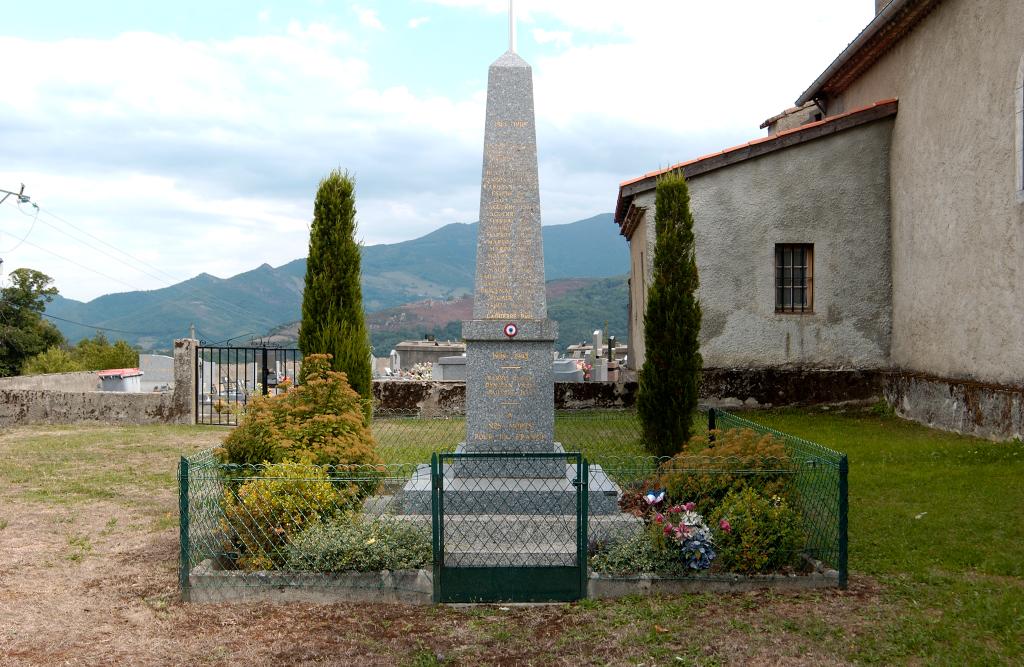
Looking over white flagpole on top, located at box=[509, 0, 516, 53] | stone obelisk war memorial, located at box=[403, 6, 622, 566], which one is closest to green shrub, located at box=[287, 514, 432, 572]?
stone obelisk war memorial, located at box=[403, 6, 622, 566]

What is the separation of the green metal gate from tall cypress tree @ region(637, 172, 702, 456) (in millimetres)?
3097

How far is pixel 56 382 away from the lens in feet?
79.8

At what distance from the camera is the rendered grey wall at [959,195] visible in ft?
37.6

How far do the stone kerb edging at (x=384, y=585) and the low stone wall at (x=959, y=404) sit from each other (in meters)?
6.64

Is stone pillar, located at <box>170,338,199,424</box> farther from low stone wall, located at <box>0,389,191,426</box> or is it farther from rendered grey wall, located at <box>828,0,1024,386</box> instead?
rendered grey wall, located at <box>828,0,1024,386</box>

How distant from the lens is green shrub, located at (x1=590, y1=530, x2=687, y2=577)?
6.17 m

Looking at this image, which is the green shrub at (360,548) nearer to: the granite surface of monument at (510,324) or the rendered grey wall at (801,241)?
the granite surface of monument at (510,324)

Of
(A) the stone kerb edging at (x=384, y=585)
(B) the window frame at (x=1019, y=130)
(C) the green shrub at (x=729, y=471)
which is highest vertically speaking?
(B) the window frame at (x=1019, y=130)

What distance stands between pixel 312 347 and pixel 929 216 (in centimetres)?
1077

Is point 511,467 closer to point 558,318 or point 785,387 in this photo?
point 785,387

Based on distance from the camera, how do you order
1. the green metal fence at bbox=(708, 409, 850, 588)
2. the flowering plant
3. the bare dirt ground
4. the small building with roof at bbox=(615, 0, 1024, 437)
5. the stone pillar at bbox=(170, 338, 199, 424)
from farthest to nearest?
the stone pillar at bbox=(170, 338, 199, 424) → the small building with roof at bbox=(615, 0, 1024, 437) → the green metal fence at bbox=(708, 409, 850, 588) → the flowering plant → the bare dirt ground

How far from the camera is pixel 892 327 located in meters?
16.0

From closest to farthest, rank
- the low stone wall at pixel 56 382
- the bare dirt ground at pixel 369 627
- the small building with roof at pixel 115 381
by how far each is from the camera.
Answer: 1. the bare dirt ground at pixel 369 627
2. the low stone wall at pixel 56 382
3. the small building with roof at pixel 115 381

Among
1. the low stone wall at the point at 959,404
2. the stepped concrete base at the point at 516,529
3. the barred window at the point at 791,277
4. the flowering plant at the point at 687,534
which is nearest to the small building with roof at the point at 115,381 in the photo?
the barred window at the point at 791,277
